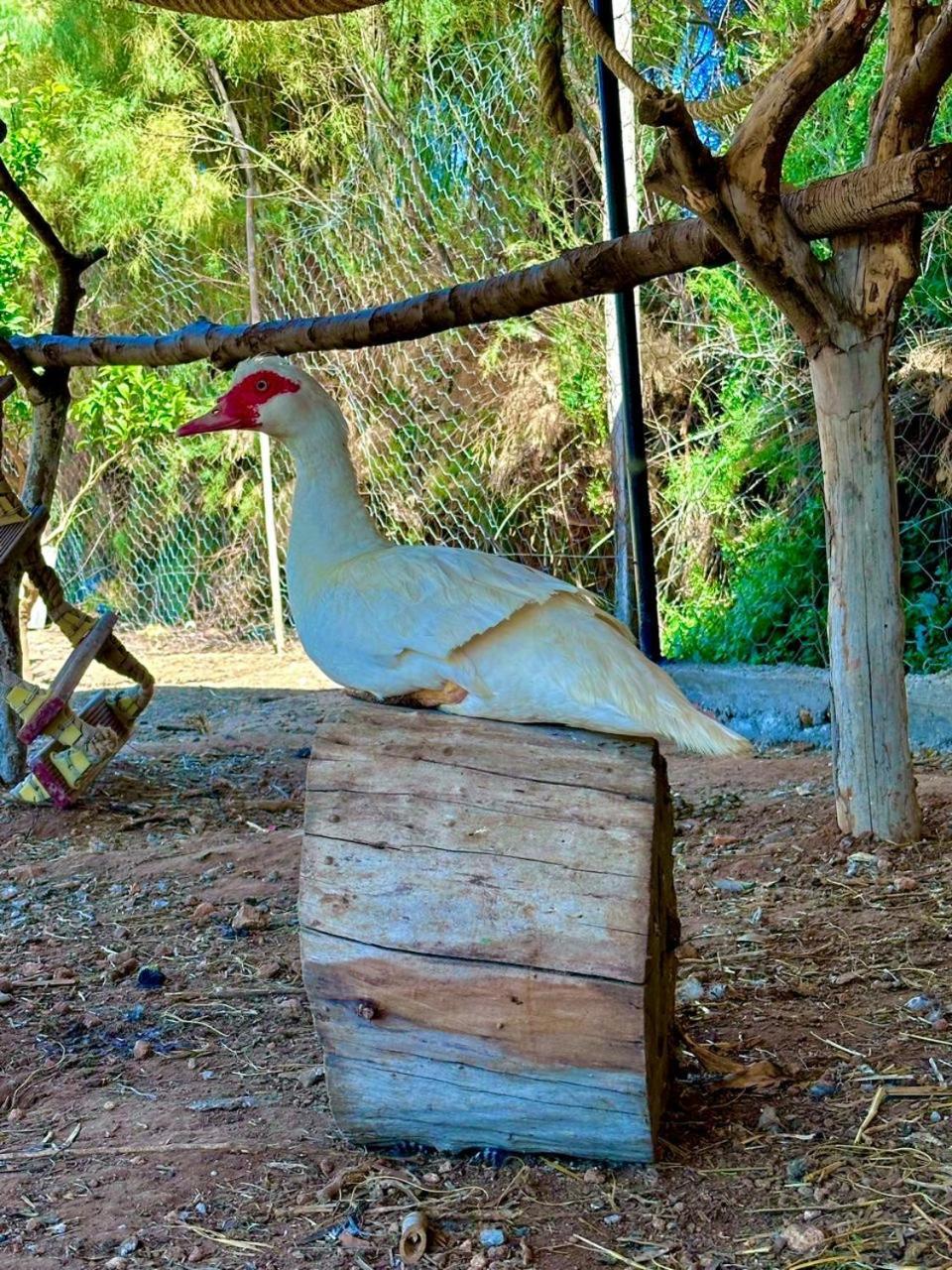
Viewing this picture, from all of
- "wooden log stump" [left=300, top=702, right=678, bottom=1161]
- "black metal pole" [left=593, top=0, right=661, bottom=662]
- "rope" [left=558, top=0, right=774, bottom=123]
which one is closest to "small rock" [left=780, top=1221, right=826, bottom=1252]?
"wooden log stump" [left=300, top=702, right=678, bottom=1161]

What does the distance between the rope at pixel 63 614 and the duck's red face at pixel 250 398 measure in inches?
83.3

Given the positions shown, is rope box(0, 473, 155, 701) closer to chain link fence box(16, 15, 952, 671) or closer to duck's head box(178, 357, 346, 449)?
duck's head box(178, 357, 346, 449)

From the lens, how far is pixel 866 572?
3352mm

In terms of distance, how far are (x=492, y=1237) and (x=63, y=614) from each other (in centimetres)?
319

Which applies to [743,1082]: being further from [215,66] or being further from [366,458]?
[215,66]

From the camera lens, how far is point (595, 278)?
3.35m

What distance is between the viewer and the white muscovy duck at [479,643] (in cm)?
207

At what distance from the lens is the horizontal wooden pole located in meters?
2.76

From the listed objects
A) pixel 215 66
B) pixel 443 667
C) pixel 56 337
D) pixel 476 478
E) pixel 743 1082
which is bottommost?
pixel 743 1082

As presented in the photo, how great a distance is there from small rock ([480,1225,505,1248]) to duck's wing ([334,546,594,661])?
85 centimetres

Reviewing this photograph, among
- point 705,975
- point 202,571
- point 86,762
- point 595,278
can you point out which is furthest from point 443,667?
point 202,571

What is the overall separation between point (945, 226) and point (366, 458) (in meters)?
3.40

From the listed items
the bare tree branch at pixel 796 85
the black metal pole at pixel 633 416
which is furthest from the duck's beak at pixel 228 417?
the black metal pole at pixel 633 416

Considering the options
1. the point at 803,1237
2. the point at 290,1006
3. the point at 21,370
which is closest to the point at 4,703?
the point at 21,370
